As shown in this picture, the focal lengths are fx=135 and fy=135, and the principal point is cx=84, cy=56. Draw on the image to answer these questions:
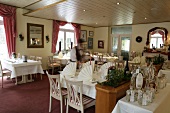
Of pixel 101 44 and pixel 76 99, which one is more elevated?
pixel 101 44

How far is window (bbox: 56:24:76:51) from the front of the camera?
320 inches

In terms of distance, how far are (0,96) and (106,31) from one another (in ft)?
25.5

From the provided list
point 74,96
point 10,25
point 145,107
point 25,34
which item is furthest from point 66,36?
point 145,107

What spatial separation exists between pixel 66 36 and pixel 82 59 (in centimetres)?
374

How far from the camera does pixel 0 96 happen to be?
370 centimetres

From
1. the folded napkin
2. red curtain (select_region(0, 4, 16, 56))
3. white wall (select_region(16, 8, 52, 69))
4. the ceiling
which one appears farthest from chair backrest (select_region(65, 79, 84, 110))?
white wall (select_region(16, 8, 52, 69))

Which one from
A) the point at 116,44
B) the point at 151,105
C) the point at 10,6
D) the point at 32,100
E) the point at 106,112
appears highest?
the point at 10,6

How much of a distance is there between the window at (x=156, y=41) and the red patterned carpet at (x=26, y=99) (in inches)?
252

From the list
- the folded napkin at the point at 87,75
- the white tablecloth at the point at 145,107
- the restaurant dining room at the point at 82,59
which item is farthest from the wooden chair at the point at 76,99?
the white tablecloth at the point at 145,107

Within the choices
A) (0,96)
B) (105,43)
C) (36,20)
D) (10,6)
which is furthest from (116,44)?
(0,96)

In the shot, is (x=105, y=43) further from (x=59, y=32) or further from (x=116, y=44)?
(x=59, y=32)

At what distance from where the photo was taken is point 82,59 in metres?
5.13

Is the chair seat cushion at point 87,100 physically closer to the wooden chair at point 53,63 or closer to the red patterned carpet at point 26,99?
the red patterned carpet at point 26,99

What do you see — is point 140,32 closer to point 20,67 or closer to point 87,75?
point 87,75
